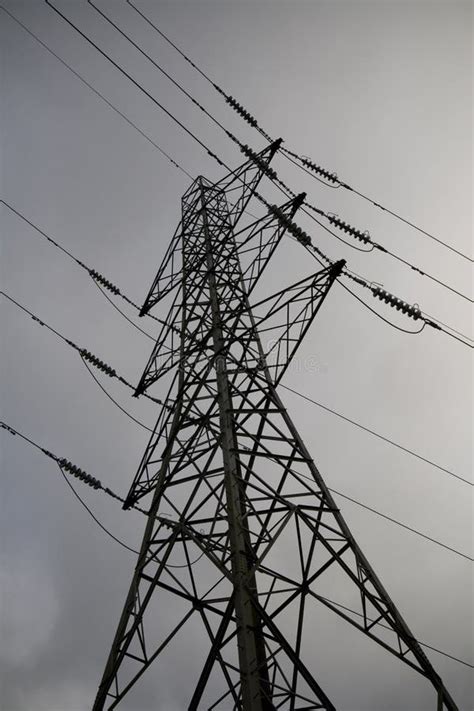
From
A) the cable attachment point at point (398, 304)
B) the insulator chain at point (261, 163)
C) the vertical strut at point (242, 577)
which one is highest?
the insulator chain at point (261, 163)

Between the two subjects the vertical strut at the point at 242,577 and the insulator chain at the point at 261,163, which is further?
the insulator chain at the point at 261,163

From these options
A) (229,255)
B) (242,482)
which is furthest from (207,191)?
(242,482)

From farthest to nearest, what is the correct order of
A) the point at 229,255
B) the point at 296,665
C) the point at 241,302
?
the point at 229,255
the point at 241,302
the point at 296,665

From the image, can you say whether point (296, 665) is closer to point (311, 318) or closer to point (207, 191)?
point (311, 318)

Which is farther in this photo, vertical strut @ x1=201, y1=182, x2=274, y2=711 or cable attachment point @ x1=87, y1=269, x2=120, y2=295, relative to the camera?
cable attachment point @ x1=87, y1=269, x2=120, y2=295

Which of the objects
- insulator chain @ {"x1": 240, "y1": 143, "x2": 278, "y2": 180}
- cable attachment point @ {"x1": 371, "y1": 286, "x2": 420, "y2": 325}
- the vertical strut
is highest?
insulator chain @ {"x1": 240, "y1": 143, "x2": 278, "y2": 180}

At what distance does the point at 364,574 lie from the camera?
606 cm

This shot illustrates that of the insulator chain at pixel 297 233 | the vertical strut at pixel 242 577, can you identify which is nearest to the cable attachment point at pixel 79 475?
the vertical strut at pixel 242 577

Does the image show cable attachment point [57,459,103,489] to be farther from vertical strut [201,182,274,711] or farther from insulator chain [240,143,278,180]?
insulator chain [240,143,278,180]

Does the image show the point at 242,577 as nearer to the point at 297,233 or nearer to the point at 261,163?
the point at 297,233

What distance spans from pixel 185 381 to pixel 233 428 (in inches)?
59.4

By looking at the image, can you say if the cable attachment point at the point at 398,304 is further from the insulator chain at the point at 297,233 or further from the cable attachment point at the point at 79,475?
the cable attachment point at the point at 79,475

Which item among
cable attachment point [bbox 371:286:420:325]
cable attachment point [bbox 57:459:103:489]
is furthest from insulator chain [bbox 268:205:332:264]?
cable attachment point [bbox 57:459:103:489]

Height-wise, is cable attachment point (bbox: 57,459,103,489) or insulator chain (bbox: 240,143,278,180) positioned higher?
insulator chain (bbox: 240,143,278,180)
